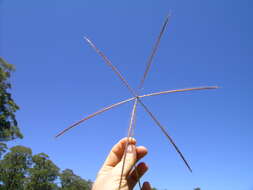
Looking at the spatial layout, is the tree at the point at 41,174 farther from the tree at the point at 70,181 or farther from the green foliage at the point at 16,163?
the tree at the point at 70,181

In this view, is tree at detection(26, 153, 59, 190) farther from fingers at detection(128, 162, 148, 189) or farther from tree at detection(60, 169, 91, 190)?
fingers at detection(128, 162, 148, 189)

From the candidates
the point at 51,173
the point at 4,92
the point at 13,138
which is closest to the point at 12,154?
the point at 51,173

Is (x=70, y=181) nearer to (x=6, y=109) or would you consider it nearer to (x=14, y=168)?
(x=14, y=168)

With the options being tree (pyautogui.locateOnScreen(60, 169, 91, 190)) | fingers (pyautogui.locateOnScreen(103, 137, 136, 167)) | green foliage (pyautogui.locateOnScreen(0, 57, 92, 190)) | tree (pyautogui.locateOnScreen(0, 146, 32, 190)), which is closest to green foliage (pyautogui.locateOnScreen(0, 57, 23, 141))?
green foliage (pyautogui.locateOnScreen(0, 57, 92, 190))

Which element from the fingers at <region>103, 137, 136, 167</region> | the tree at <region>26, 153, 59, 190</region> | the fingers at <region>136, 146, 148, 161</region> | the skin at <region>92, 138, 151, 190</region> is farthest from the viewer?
the tree at <region>26, 153, 59, 190</region>

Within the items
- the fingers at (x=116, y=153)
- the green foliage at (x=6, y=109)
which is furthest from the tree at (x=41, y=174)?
the fingers at (x=116, y=153)

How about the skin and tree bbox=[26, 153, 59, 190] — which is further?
tree bbox=[26, 153, 59, 190]
